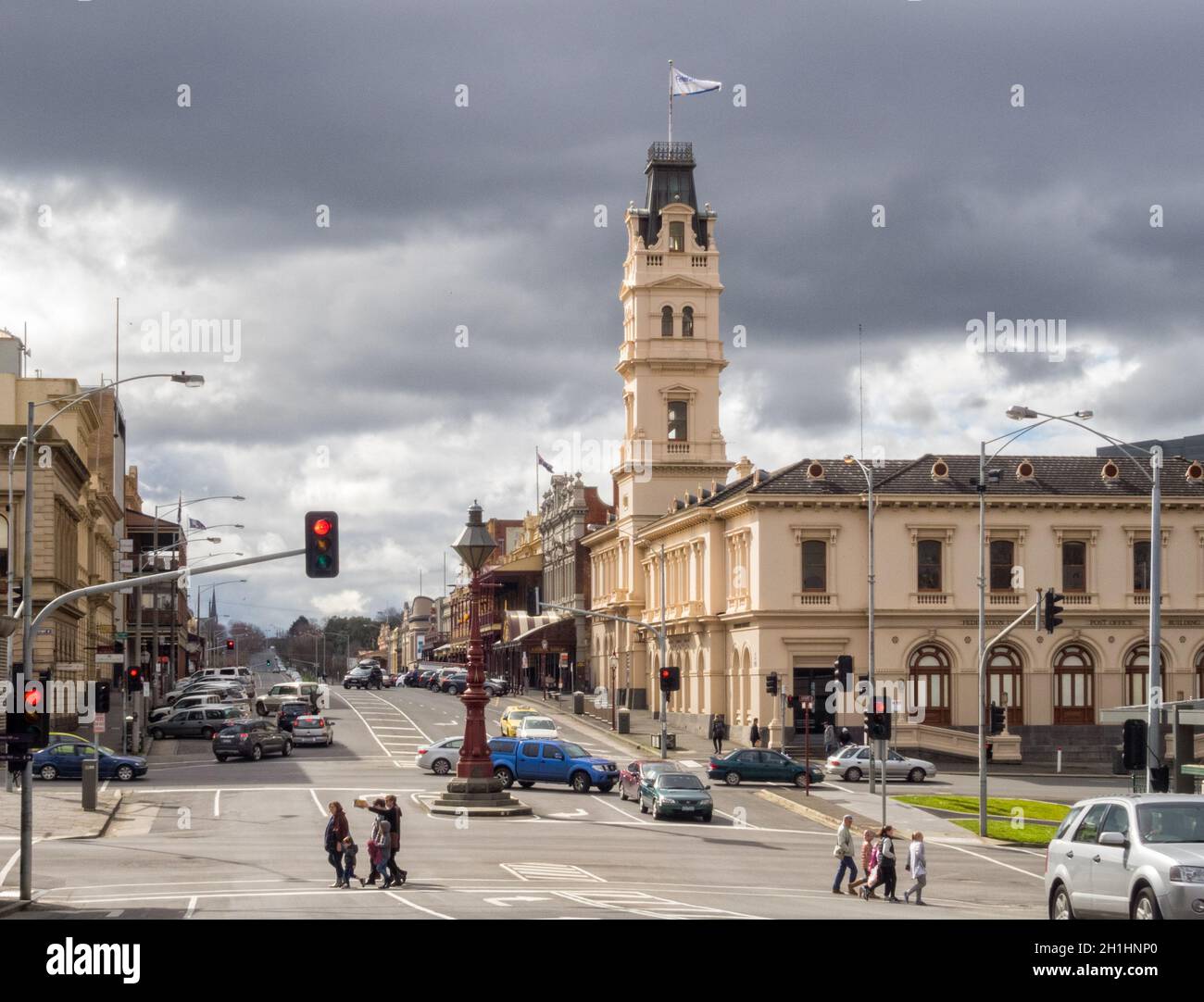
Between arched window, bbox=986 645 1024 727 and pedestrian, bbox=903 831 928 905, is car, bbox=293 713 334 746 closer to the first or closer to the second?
arched window, bbox=986 645 1024 727

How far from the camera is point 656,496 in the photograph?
97875 millimetres

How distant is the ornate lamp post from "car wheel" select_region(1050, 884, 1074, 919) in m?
23.5

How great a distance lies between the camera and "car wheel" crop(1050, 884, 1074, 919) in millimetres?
18375

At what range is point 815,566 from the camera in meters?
72.6

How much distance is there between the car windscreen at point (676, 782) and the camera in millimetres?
43344

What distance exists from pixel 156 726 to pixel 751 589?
25755 millimetres

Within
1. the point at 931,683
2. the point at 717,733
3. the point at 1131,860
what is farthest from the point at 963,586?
the point at 1131,860

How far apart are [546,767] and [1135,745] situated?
88.3 ft

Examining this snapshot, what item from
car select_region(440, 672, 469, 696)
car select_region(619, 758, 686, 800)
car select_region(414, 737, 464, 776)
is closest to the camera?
car select_region(619, 758, 686, 800)

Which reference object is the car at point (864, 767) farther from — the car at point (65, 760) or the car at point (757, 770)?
the car at point (65, 760)

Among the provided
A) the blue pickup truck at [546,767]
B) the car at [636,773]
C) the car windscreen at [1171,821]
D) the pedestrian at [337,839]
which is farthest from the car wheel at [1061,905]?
the blue pickup truck at [546,767]

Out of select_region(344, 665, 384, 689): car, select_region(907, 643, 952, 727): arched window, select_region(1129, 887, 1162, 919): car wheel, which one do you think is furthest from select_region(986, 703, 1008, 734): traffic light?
select_region(344, 665, 384, 689): car
